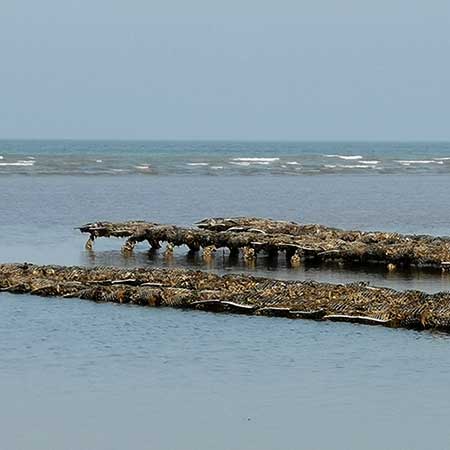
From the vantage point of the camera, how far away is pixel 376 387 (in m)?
18.6

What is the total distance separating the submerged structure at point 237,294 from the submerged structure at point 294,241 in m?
7.12

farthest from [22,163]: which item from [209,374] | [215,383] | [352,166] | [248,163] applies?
[215,383]

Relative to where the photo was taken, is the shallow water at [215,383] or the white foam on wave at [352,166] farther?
the white foam on wave at [352,166]

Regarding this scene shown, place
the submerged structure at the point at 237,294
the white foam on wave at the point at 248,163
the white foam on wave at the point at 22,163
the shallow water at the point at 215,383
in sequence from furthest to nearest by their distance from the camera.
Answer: the white foam on wave at the point at 248,163
the white foam on wave at the point at 22,163
the submerged structure at the point at 237,294
the shallow water at the point at 215,383

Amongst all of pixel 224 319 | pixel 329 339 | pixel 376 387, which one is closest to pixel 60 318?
pixel 224 319

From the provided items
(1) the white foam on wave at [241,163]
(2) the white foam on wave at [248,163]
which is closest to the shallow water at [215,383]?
(1) the white foam on wave at [241,163]

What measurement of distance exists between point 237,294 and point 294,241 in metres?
10.1

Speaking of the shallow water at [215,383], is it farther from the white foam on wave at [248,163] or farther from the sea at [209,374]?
the white foam on wave at [248,163]

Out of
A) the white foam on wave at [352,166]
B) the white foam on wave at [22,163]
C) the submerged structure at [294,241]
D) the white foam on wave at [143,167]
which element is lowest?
the white foam on wave at [352,166]

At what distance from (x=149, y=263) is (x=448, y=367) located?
16.9 meters

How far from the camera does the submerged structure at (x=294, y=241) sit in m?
34.3

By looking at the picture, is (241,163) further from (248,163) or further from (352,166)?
(352,166)

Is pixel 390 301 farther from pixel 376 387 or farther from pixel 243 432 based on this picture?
pixel 243 432

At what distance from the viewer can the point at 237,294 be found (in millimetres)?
26172
